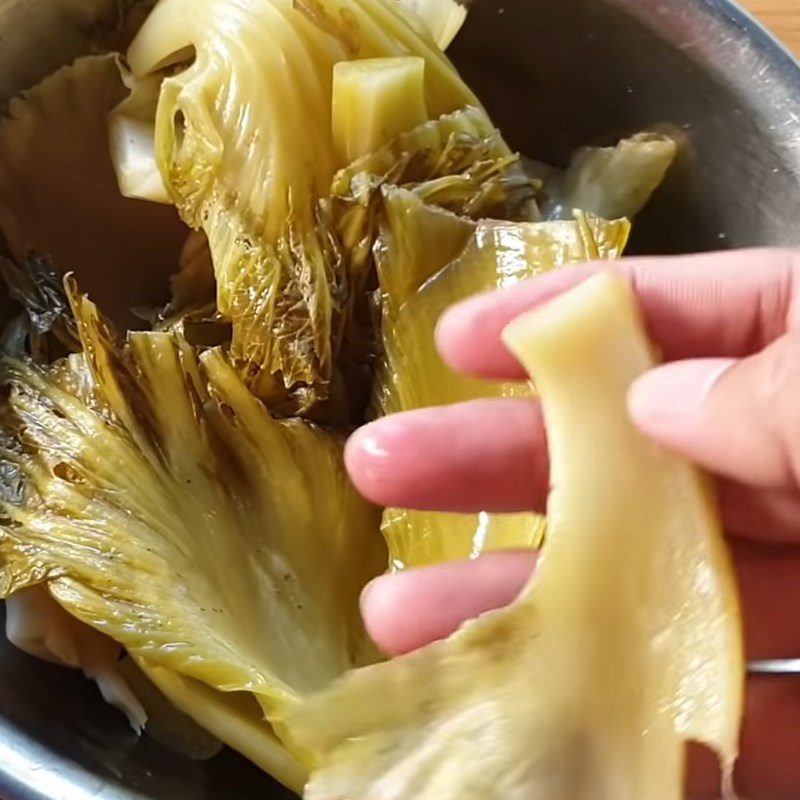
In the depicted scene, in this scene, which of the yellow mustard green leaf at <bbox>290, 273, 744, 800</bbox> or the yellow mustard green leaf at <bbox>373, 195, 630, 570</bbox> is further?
the yellow mustard green leaf at <bbox>373, 195, 630, 570</bbox>

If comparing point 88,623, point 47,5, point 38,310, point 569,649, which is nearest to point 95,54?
point 47,5

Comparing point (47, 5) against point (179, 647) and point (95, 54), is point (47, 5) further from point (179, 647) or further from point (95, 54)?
point (179, 647)

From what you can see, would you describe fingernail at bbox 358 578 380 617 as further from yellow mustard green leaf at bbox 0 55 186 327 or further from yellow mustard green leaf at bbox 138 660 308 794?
yellow mustard green leaf at bbox 0 55 186 327

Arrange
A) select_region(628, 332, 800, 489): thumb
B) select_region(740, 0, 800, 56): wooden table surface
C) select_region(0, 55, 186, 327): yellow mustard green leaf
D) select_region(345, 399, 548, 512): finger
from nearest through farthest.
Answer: select_region(628, 332, 800, 489): thumb
select_region(345, 399, 548, 512): finger
select_region(0, 55, 186, 327): yellow mustard green leaf
select_region(740, 0, 800, 56): wooden table surface

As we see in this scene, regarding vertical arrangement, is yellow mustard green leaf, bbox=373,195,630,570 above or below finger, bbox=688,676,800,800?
above

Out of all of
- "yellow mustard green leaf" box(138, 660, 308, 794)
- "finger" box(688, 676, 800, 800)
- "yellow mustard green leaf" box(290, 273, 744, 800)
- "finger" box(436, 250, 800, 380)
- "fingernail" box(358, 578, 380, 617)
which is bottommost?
"finger" box(688, 676, 800, 800)

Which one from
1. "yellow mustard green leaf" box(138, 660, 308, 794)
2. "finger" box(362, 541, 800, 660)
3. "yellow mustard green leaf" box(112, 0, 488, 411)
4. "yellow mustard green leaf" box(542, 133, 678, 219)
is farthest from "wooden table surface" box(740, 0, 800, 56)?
"yellow mustard green leaf" box(138, 660, 308, 794)

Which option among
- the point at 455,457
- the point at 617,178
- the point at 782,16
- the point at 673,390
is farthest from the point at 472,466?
the point at 782,16

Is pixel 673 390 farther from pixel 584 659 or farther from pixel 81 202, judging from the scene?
pixel 81 202
